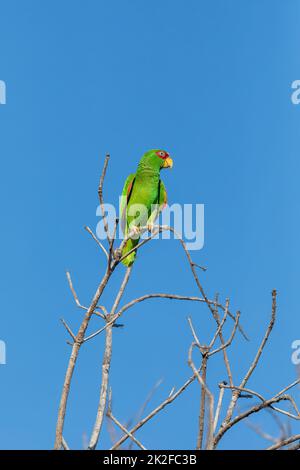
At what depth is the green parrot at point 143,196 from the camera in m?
7.82

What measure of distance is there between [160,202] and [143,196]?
270mm

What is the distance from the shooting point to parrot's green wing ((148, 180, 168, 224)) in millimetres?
7941

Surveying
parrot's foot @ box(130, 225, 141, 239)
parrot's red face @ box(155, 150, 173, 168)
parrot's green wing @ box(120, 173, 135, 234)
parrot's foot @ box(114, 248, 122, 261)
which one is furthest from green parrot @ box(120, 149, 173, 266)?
parrot's foot @ box(114, 248, 122, 261)

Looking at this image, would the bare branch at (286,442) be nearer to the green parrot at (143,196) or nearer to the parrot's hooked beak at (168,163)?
the green parrot at (143,196)

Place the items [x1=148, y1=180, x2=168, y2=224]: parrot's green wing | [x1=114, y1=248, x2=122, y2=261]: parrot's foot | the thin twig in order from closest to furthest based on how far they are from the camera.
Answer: the thin twig < [x1=114, y1=248, x2=122, y2=261]: parrot's foot < [x1=148, y1=180, x2=168, y2=224]: parrot's green wing

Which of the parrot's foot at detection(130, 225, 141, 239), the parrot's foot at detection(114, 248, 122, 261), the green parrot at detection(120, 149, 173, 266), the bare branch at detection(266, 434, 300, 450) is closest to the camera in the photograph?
the bare branch at detection(266, 434, 300, 450)

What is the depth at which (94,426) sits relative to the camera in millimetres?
2648

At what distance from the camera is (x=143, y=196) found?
26.2 feet

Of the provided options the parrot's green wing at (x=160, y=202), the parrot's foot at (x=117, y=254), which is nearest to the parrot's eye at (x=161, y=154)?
the parrot's green wing at (x=160, y=202)

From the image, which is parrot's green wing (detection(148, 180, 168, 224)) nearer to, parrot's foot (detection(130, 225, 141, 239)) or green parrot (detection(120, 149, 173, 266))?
green parrot (detection(120, 149, 173, 266))

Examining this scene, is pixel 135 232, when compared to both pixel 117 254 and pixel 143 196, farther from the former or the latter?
pixel 143 196
